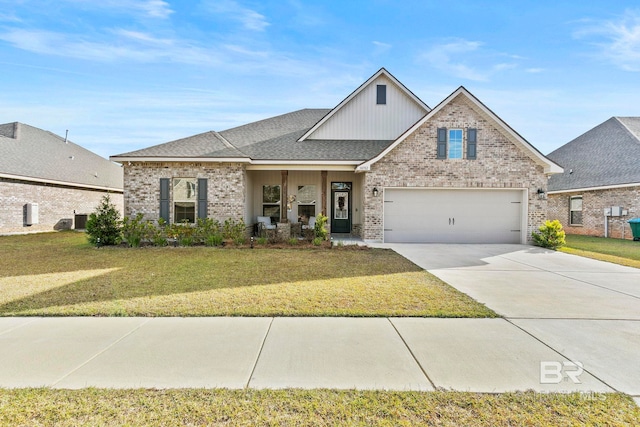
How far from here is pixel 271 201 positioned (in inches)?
604

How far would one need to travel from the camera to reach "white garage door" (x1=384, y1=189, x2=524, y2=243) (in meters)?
13.1

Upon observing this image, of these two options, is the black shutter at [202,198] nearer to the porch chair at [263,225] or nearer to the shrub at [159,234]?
the shrub at [159,234]

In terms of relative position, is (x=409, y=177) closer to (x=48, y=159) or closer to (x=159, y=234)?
(x=159, y=234)

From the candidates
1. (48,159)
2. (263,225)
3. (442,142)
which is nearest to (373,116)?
(442,142)

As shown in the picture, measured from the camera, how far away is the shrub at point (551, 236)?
38.7ft

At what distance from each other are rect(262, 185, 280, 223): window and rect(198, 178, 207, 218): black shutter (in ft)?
11.0

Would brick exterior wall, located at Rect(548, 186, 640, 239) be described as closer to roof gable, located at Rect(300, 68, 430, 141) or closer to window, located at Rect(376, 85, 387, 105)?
roof gable, located at Rect(300, 68, 430, 141)

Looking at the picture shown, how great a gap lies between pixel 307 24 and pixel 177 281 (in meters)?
12.5

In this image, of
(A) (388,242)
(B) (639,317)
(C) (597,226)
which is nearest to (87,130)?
(A) (388,242)

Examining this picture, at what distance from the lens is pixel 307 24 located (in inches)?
555

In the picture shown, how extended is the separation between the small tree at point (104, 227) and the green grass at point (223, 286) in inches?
63.6

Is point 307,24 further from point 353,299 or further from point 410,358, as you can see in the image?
point 410,358

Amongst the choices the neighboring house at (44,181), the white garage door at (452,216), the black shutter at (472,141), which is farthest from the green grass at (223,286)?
the neighboring house at (44,181)

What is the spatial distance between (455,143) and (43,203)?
21.3 metres
